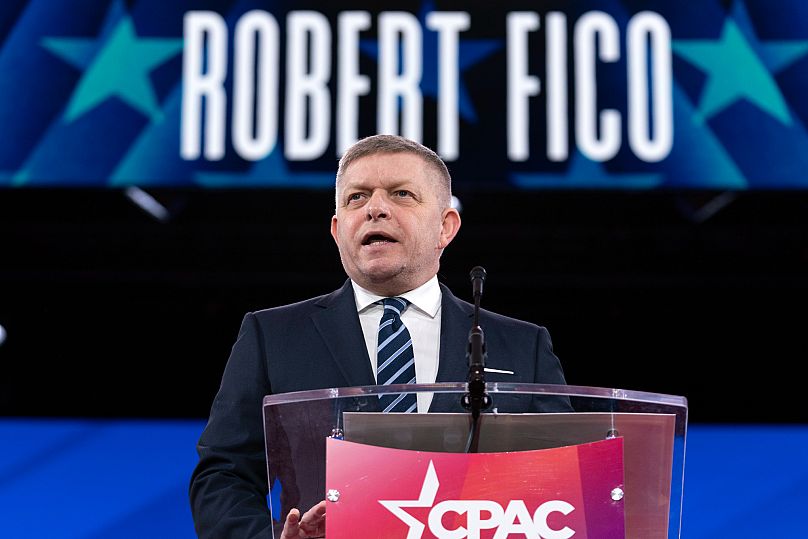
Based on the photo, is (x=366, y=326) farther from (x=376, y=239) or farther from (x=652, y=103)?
(x=652, y=103)

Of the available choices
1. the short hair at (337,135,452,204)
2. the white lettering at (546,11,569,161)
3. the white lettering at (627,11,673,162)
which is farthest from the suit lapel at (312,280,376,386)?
the white lettering at (627,11,673,162)

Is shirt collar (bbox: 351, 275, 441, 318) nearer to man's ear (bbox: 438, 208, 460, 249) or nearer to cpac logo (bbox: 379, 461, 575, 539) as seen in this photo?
man's ear (bbox: 438, 208, 460, 249)

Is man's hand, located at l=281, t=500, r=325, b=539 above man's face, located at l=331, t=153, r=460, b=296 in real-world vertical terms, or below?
below

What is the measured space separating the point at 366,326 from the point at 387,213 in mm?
191

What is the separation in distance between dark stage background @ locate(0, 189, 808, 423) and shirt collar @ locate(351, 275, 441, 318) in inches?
105

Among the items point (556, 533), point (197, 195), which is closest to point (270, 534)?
point (556, 533)

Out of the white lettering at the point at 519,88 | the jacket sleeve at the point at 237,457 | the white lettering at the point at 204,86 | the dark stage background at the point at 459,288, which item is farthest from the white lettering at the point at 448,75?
the jacket sleeve at the point at 237,457

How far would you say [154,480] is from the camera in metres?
3.30

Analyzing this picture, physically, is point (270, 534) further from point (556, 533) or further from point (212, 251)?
point (212, 251)

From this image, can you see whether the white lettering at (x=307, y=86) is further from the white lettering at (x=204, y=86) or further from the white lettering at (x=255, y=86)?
the white lettering at (x=204, y=86)

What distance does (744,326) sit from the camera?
4.57 meters

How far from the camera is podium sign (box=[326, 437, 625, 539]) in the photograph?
3.37ft

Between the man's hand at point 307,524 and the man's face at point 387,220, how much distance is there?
582mm

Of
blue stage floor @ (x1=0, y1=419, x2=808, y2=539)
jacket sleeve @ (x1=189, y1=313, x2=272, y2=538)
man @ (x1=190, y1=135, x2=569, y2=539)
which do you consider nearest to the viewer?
jacket sleeve @ (x1=189, y1=313, x2=272, y2=538)
